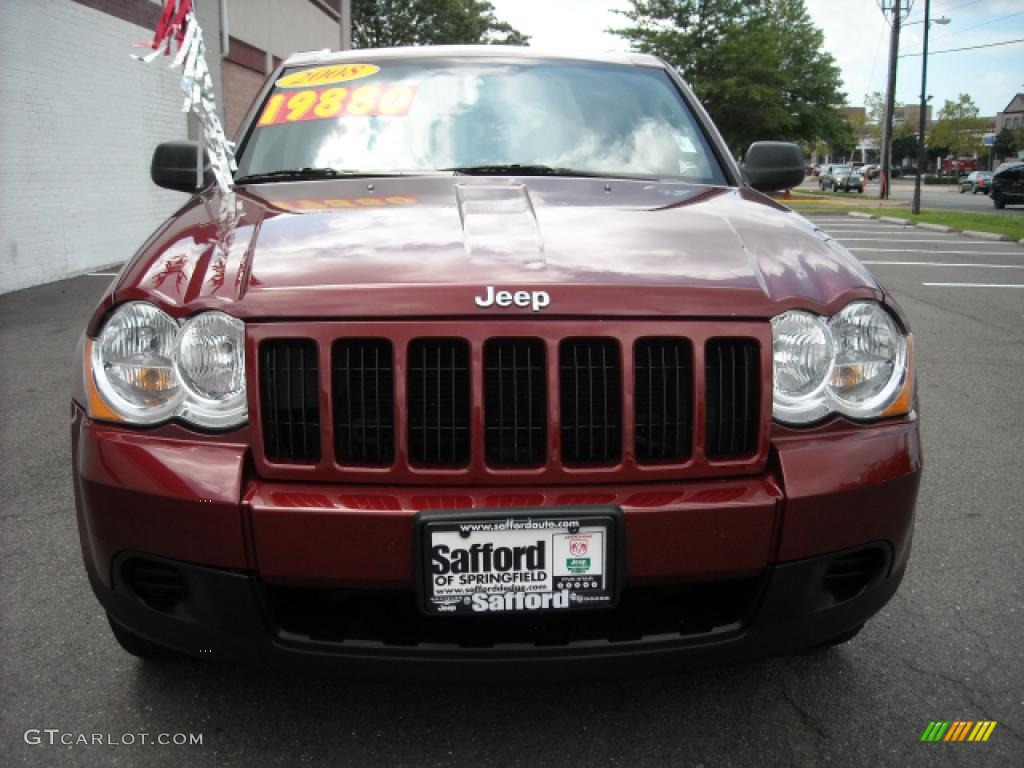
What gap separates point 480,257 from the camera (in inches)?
82.3

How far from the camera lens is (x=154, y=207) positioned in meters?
13.8

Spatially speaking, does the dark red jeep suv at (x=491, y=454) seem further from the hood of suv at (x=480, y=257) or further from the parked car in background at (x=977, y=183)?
the parked car in background at (x=977, y=183)

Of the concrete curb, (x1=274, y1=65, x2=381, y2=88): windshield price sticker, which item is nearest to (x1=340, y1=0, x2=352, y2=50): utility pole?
the concrete curb

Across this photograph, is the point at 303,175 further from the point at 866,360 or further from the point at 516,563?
the point at 866,360

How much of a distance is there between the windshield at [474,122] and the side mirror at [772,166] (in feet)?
0.89

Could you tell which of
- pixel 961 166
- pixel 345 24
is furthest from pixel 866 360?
pixel 961 166

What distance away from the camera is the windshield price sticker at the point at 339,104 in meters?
3.27

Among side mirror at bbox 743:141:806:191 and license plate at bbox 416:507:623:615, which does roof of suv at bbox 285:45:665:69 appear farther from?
license plate at bbox 416:507:623:615

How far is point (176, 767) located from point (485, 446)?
3.25 feet

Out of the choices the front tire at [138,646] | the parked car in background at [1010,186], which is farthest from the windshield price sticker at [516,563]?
the parked car in background at [1010,186]

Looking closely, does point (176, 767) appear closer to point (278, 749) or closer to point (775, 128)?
point (278, 749)

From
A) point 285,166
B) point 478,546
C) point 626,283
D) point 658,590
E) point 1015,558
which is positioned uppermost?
point 285,166

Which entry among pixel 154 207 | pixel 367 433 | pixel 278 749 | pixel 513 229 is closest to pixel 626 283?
pixel 513 229

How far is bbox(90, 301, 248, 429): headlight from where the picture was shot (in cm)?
198
